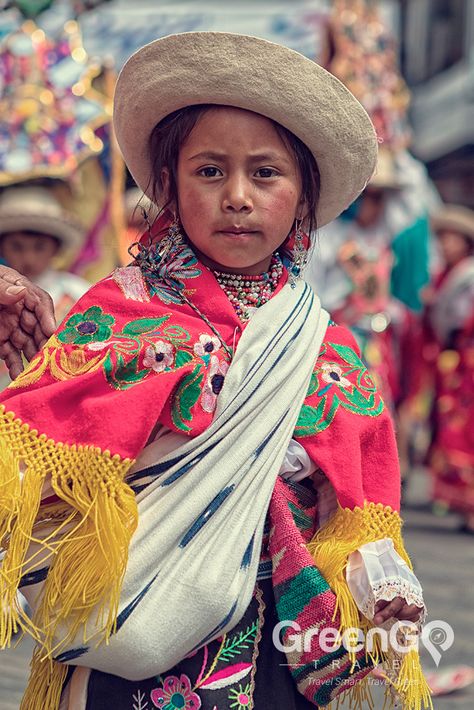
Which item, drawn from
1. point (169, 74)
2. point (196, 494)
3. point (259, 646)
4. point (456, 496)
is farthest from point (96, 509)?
point (456, 496)

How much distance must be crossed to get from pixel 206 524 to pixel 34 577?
31 centimetres

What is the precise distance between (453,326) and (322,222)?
6.50 m

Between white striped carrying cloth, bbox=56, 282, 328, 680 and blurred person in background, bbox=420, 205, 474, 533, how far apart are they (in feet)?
20.8

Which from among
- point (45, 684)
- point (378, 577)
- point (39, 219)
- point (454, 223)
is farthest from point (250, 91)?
point (454, 223)

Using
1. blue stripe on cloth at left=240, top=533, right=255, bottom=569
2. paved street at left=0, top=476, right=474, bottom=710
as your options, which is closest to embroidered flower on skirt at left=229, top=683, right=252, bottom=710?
blue stripe on cloth at left=240, top=533, right=255, bottom=569

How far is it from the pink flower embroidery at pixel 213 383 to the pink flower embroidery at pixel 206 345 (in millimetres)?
16

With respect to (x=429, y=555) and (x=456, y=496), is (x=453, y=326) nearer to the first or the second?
(x=456, y=496)

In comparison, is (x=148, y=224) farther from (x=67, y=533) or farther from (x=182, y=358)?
(x=67, y=533)

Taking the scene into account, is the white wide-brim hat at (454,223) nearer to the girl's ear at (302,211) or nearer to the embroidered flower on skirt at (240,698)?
the girl's ear at (302,211)

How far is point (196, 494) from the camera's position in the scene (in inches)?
87.1

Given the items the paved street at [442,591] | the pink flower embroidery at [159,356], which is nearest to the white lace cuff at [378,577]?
the pink flower embroidery at [159,356]

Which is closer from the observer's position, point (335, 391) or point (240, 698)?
point (240, 698)

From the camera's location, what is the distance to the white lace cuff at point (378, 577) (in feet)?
7.32

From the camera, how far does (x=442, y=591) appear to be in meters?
5.54
